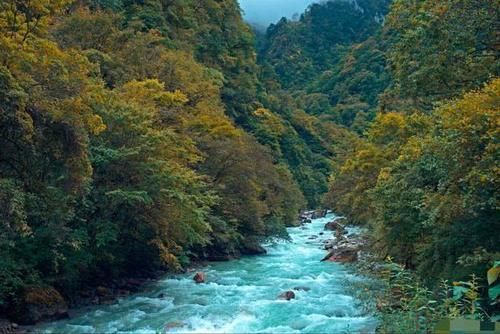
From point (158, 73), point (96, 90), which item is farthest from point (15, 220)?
point (158, 73)

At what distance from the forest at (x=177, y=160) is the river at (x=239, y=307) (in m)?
1.36

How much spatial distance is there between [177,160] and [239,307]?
6.95 meters

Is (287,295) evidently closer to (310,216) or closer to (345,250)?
(345,250)

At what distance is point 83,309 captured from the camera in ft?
49.8

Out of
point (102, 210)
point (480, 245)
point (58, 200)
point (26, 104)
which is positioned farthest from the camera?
point (102, 210)

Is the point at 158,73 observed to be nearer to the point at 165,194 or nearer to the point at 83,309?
the point at 165,194

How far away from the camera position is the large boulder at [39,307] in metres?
13.5

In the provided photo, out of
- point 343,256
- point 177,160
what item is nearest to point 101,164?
point 177,160

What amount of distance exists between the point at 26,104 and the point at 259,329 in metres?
7.72

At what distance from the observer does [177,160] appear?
2044 cm

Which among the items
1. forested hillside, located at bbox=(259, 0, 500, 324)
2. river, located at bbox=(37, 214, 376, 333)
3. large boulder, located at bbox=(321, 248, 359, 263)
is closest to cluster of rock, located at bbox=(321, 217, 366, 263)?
large boulder, located at bbox=(321, 248, 359, 263)

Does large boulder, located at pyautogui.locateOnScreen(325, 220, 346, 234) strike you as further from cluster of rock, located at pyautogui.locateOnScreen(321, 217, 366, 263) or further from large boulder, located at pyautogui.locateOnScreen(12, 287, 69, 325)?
large boulder, located at pyautogui.locateOnScreen(12, 287, 69, 325)

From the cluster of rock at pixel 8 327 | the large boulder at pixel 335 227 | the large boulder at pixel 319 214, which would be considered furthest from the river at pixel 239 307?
the large boulder at pixel 319 214

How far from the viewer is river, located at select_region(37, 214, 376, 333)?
13422 millimetres
